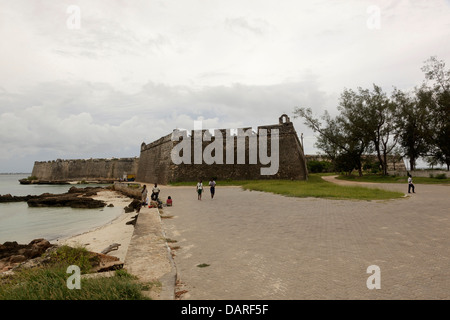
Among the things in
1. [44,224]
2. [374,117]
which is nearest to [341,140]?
[374,117]

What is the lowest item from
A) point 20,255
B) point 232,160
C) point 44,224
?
point 44,224

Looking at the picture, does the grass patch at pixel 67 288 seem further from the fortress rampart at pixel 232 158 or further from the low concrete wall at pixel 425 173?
Result: the low concrete wall at pixel 425 173

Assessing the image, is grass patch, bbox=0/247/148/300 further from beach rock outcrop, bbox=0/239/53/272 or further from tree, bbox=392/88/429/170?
tree, bbox=392/88/429/170

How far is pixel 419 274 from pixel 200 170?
2840 cm

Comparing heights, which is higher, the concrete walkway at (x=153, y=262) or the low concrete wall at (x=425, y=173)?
the low concrete wall at (x=425, y=173)
